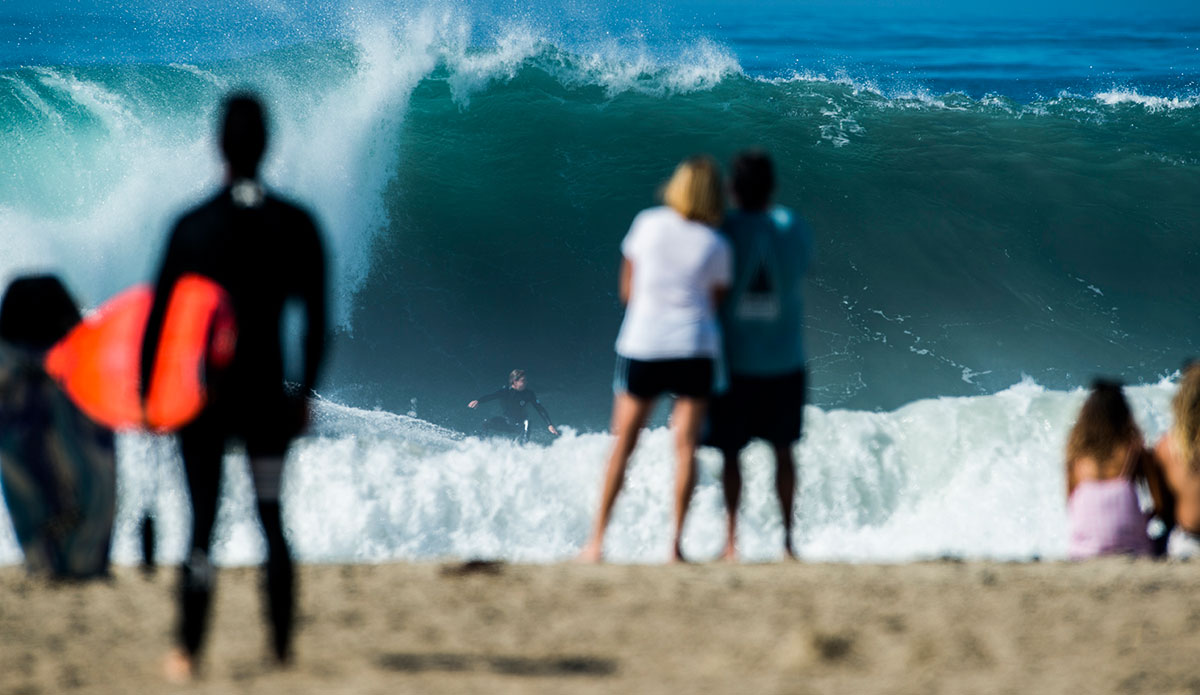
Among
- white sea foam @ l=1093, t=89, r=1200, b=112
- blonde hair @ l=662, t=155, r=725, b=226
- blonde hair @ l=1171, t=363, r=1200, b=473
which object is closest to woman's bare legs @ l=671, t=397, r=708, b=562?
blonde hair @ l=662, t=155, r=725, b=226

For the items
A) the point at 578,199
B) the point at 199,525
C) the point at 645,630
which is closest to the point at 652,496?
the point at 645,630

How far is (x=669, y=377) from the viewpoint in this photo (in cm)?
449

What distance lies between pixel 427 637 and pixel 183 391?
1101mm

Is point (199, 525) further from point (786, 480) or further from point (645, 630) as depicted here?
point (786, 480)

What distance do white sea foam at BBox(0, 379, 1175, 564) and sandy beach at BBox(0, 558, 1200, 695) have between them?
2.58 metres

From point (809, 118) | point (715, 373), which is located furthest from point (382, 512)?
point (809, 118)

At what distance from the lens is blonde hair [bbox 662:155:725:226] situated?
4.43 meters

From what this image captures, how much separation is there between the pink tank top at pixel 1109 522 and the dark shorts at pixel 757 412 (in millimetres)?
1211

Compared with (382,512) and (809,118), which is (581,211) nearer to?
(809,118)

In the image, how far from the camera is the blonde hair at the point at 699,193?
14.5 feet

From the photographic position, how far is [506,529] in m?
7.49

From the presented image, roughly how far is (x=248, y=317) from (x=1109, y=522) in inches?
134

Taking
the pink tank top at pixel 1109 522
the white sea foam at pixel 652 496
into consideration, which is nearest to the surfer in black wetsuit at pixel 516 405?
the white sea foam at pixel 652 496

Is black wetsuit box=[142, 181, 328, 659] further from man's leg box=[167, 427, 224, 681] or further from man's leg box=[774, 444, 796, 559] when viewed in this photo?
man's leg box=[774, 444, 796, 559]
